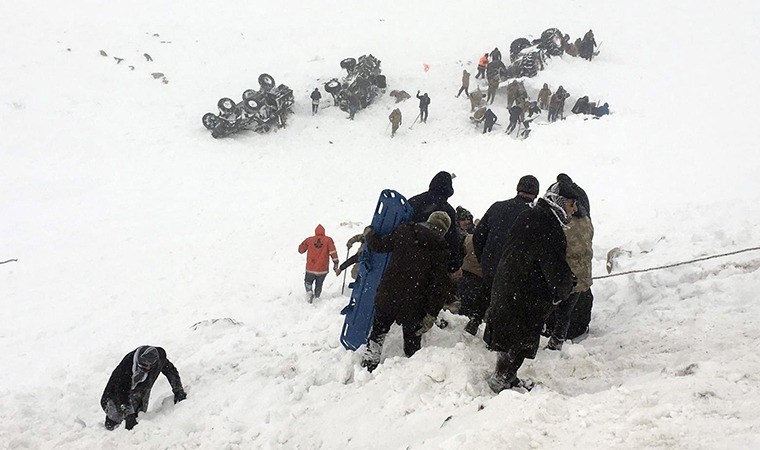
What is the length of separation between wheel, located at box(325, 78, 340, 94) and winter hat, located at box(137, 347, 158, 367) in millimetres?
15920

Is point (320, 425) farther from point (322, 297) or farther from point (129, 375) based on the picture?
point (322, 297)

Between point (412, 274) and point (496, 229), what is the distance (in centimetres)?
97

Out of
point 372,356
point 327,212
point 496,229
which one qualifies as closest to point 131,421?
point 372,356

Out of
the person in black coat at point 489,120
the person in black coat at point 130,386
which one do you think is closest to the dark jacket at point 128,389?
the person in black coat at point 130,386

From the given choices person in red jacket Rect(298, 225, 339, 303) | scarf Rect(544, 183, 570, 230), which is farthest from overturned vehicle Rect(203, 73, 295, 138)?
scarf Rect(544, 183, 570, 230)

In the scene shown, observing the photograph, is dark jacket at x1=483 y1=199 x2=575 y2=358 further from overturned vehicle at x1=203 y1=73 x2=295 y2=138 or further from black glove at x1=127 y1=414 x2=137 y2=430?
overturned vehicle at x1=203 y1=73 x2=295 y2=138

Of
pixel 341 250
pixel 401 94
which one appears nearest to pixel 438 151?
pixel 401 94

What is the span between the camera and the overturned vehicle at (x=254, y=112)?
1695 cm

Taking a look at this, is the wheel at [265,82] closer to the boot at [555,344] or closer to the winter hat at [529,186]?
the winter hat at [529,186]

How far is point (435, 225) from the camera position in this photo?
14.1ft

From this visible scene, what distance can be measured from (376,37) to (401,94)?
6.47 meters

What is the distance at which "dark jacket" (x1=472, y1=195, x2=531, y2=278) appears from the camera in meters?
4.52

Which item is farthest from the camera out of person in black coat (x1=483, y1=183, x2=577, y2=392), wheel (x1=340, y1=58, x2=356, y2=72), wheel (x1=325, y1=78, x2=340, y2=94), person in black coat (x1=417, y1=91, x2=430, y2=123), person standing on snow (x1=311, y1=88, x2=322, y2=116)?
wheel (x1=340, y1=58, x2=356, y2=72)

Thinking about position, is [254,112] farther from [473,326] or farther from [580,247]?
[580,247]
